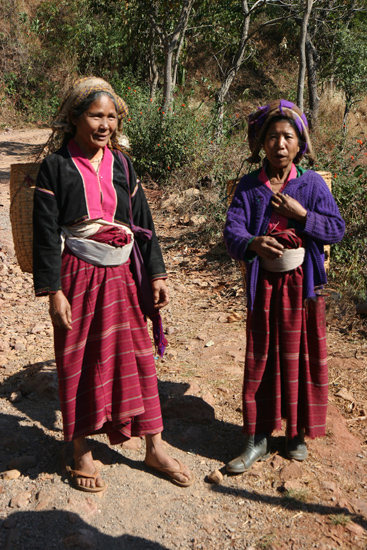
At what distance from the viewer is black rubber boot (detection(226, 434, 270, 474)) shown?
2.68m

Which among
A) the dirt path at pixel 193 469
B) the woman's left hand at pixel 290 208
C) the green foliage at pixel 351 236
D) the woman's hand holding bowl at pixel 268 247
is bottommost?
the dirt path at pixel 193 469

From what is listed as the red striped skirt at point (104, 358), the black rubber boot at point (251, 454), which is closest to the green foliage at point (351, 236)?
the black rubber boot at point (251, 454)

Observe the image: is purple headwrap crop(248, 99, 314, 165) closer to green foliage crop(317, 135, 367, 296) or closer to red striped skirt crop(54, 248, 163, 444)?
red striped skirt crop(54, 248, 163, 444)

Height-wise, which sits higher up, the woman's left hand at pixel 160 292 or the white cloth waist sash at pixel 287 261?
the white cloth waist sash at pixel 287 261

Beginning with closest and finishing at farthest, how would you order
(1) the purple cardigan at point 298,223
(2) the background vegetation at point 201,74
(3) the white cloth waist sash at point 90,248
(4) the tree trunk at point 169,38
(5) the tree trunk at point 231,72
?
(3) the white cloth waist sash at point 90,248 < (1) the purple cardigan at point 298,223 < (2) the background vegetation at point 201,74 < (4) the tree trunk at point 169,38 < (5) the tree trunk at point 231,72

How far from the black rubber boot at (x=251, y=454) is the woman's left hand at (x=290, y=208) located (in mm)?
1106

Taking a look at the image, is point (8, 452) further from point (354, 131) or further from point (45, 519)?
point (354, 131)

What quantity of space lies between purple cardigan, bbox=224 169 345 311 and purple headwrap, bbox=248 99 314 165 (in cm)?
13

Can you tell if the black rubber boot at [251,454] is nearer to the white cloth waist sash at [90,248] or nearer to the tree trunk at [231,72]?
the white cloth waist sash at [90,248]

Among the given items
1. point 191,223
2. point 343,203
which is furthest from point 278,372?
point 191,223

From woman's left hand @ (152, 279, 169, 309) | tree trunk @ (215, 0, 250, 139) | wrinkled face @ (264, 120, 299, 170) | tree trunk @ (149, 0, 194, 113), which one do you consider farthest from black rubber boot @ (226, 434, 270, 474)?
tree trunk @ (149, 0, 194, 113)

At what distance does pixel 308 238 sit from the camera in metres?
2.53

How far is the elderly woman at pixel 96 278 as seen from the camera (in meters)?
2.31

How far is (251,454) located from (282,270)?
94cm
